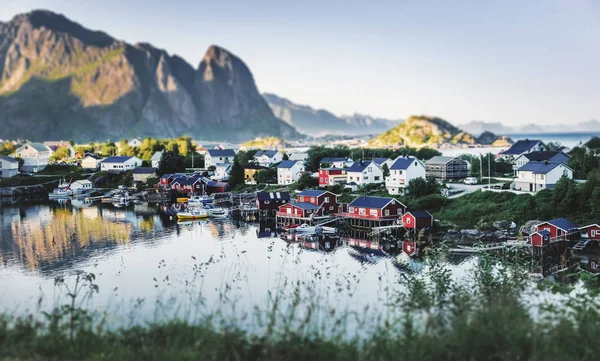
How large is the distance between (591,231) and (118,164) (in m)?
40.7

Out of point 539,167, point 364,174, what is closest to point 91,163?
point 364,174

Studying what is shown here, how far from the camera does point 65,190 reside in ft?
140

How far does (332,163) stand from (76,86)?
13702cm

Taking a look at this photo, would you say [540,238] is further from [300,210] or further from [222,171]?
[222,171]

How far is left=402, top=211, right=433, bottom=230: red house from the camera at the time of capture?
23562 millimetres

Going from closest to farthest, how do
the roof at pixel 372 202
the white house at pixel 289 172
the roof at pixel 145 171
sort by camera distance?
1. the roof at pixel 372 202
2. the white house at pixel 289 172
3. the roof at pixel 145 171

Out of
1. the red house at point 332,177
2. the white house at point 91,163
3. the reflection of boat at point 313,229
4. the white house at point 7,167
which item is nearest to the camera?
the reflection of boat at point 313,229

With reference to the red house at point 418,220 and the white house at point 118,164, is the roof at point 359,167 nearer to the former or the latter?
the red house at point 418,220

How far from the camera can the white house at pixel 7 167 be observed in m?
47.0

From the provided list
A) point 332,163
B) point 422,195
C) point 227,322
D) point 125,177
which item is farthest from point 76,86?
point 227,322

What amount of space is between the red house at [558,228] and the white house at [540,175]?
6.43 metres

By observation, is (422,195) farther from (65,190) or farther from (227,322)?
(65,190)

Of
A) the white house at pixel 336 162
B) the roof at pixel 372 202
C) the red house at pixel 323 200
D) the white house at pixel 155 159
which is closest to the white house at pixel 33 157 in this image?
the white house at pixel 155 159

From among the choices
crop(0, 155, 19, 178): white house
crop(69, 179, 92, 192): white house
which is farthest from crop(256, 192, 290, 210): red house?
crop(0, 155, 19, 178): white house
